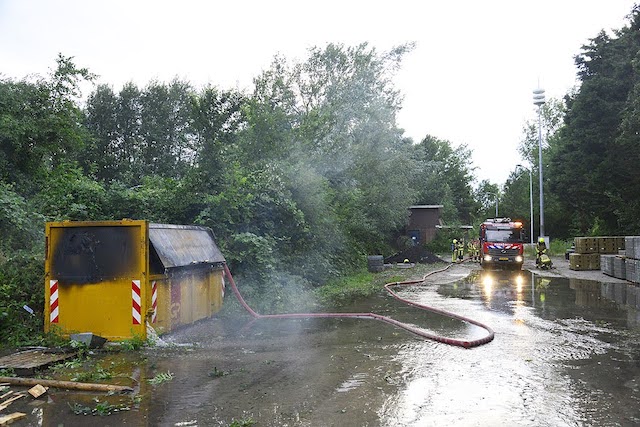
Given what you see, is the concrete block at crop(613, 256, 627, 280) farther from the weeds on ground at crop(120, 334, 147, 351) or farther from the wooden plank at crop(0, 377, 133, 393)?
the wooden plank at crop(0, 377, 133, 393)

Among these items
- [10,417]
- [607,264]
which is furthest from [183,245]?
[607,264]

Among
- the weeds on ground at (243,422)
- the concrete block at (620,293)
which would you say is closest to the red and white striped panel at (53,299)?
the weeds on ground at (243,422)

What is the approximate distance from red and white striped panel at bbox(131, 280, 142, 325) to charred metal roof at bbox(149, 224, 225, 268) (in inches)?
25.0

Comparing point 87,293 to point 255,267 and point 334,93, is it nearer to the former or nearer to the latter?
point 255,267

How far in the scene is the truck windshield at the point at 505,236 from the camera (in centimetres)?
2941

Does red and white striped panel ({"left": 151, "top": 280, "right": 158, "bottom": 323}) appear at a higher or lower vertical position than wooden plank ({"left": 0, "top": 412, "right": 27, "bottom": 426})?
higher

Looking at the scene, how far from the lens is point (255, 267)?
1461 centimetres

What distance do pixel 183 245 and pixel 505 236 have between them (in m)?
22.6

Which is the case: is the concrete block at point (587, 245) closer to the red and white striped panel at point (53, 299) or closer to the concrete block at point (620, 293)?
the concrete block at point (620, 293)

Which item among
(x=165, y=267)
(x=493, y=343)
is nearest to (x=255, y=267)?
(x=165, y=267)

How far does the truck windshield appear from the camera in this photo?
2941 cm

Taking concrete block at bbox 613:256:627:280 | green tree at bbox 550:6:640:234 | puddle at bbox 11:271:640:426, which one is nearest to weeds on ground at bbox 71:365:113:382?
puddle at bbox 11:271:640:426

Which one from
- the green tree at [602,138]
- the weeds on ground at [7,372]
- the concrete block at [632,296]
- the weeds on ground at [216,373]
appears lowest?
the concrete block at [632,296]

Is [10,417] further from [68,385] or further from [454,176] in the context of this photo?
[454,176]
